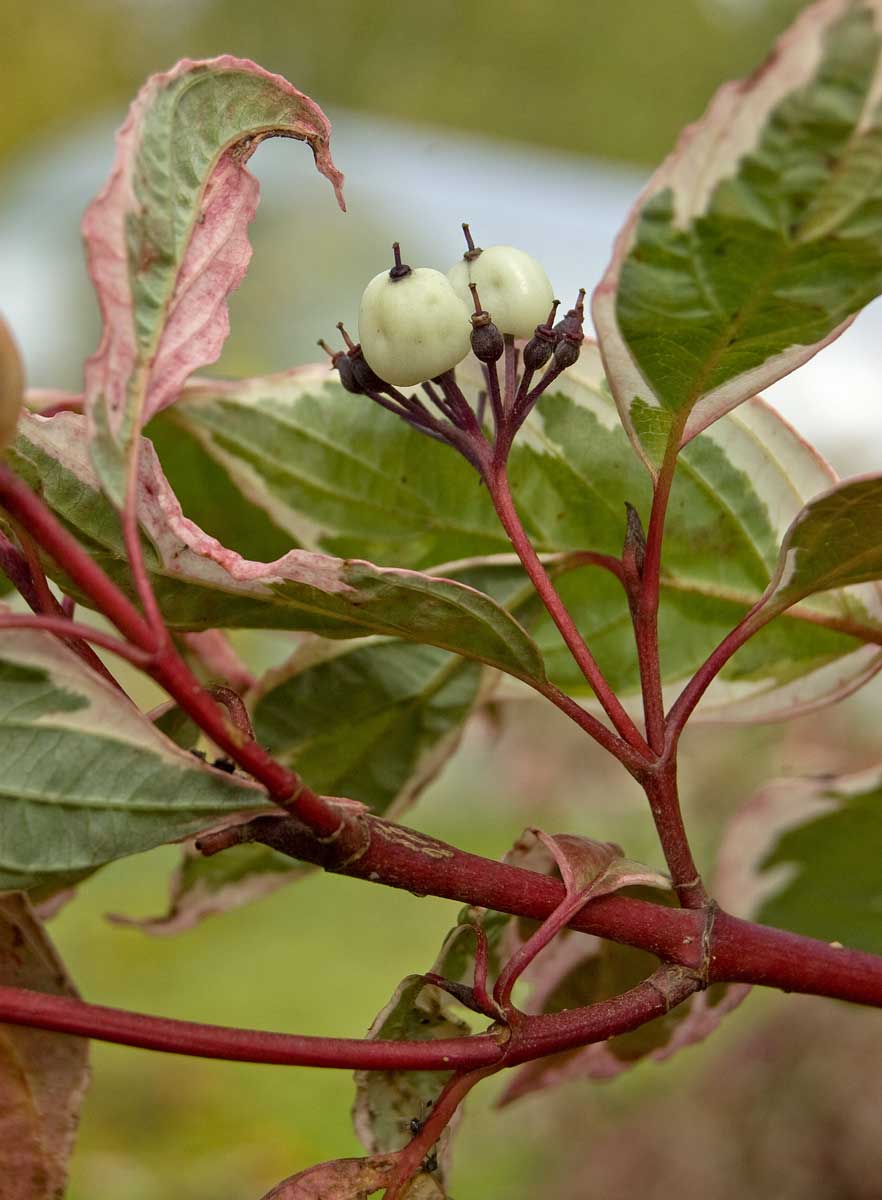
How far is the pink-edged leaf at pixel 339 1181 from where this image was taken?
232mm

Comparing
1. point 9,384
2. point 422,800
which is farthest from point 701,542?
point 422,800

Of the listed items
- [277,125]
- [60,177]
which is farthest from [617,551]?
[60,177]

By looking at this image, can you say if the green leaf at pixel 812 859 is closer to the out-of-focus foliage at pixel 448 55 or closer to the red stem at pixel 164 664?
the red stem at pixel 164 664

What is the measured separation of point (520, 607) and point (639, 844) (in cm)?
203

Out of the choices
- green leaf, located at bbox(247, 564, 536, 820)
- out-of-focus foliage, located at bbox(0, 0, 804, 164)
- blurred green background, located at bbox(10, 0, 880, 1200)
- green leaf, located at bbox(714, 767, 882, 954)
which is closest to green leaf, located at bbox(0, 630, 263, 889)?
green leaf, located at bbox(247, 564, 536, 820)

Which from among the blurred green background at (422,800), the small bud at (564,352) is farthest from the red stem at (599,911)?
the blurred green background at (422,800)

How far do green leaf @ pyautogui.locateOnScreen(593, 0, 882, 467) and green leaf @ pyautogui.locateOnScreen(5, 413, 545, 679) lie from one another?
0.20ft

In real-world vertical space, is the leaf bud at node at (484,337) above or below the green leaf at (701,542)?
below

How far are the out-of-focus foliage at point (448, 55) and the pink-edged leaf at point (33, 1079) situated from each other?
6.87 feet

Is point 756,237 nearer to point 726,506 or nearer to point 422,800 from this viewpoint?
point 726,506

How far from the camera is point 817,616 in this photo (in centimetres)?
33

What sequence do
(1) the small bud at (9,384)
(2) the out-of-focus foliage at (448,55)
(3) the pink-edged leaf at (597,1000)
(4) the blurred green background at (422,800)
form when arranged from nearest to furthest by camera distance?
(1) the small bud at (9,384) → (3) the pink-edged leaf at (597,1000) → (4) the blurred green background at (422,800) → (2) the out-of-focus foliage at (448,55)

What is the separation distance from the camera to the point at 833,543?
0.25 meters

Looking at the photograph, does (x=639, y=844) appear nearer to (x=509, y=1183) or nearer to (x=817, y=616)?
(x=509, y=1183)
